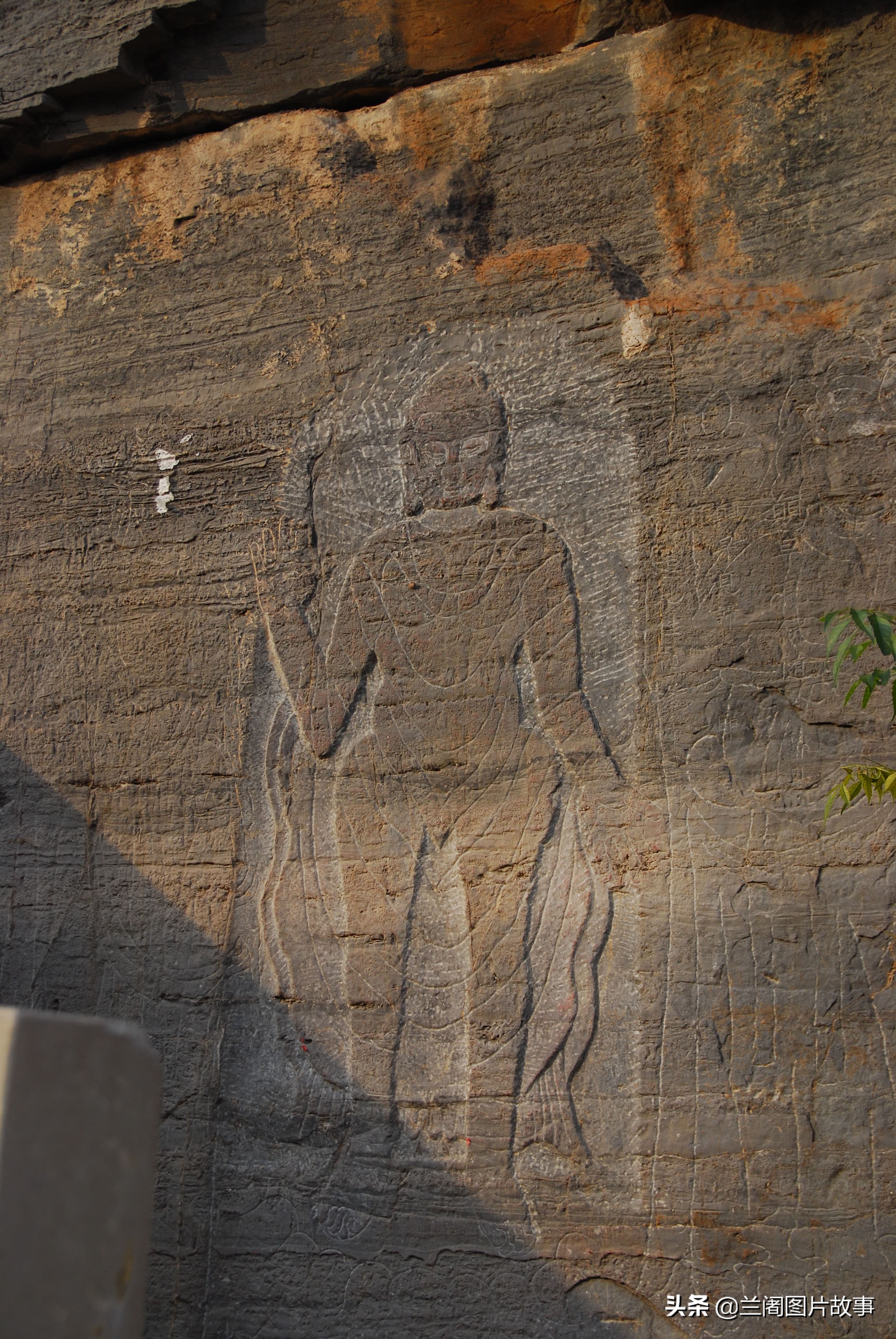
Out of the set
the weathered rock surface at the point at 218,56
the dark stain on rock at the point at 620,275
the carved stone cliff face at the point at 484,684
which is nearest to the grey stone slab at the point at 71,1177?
the carved stone cliff face at the point at 484,684

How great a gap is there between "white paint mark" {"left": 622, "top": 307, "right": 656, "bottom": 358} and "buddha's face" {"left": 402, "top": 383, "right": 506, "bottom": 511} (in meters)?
0.50

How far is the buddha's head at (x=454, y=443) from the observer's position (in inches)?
160

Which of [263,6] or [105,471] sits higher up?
[263,6]

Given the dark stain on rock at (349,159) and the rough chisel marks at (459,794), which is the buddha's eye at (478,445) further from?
the dark stain on rock at (349,159)

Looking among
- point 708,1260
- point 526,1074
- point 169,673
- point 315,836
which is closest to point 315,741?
point 315,836

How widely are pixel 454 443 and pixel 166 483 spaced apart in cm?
119

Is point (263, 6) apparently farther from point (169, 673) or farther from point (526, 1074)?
point (526, 1074)

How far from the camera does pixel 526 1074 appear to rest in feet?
11.6

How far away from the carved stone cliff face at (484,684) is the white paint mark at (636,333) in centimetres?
2

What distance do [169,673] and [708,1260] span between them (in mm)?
2675

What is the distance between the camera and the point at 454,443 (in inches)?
161

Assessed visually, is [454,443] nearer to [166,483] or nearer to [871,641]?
[166,483]

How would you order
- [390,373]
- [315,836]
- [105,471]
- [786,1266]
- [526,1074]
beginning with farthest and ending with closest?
1. [105,471]
2. [390,373]
3. [315,836]
4. [526,1074]
5. [786,1266]

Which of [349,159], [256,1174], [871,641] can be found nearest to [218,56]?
[349,159]
